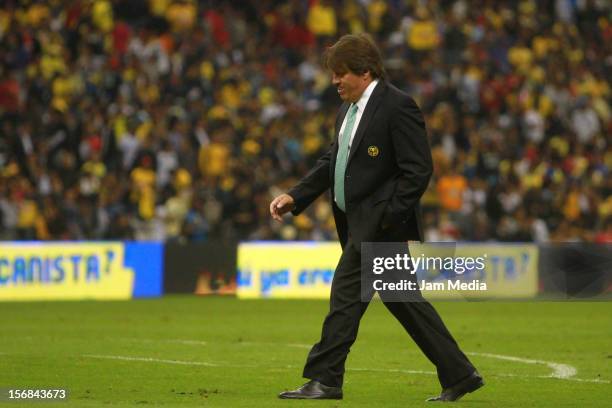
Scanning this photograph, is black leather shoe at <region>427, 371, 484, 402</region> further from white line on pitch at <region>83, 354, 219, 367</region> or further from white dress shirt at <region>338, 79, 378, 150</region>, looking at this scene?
white line on pitch at <region>83, 354, 219, 367</region>

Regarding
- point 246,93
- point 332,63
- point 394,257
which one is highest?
point 246,93

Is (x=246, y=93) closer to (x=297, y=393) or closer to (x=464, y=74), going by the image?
(x=464, y=74)

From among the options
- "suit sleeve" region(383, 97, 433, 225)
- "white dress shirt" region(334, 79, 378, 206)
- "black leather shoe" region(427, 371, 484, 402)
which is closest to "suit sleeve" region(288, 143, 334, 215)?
"white dress shirt" region(334, 79, 378, 206)

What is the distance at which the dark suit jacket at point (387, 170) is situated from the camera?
8.50m

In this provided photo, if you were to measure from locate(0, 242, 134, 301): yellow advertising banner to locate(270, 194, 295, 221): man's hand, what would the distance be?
12357 mm

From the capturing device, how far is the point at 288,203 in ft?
29.5

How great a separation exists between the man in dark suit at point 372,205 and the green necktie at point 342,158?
2cm

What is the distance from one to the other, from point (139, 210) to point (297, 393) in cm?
1494

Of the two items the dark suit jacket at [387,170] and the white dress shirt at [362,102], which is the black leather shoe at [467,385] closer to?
the dark suit jacket at [387,170]

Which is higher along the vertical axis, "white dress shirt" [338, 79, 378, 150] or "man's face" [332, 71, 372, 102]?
"man's face" [332, 71, 372, 102]

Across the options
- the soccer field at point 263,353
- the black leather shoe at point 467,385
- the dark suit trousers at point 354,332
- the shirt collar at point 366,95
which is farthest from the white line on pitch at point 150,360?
the shirt collar at point 366,95

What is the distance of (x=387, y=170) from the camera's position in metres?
8.66

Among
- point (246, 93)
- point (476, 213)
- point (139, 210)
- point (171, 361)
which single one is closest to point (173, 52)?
point (246, 93)

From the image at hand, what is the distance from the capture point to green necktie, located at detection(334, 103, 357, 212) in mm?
8758
